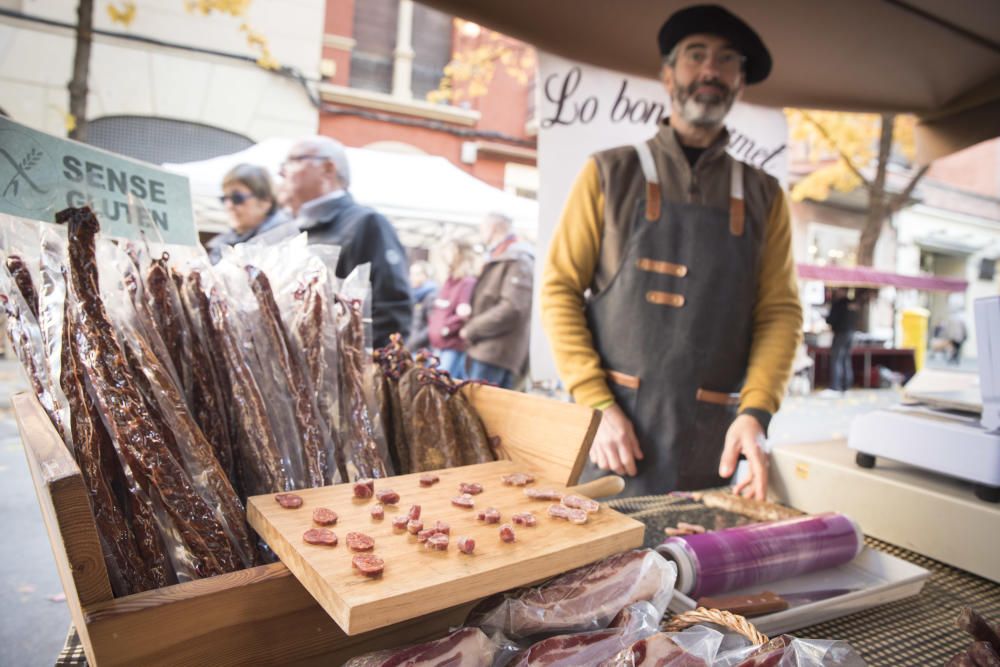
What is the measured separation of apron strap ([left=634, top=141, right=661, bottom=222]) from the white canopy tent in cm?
323

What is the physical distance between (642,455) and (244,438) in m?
1.20

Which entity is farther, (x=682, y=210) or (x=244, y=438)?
(x=682, y=210)

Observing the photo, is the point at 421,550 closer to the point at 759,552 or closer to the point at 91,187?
the point at 759,552

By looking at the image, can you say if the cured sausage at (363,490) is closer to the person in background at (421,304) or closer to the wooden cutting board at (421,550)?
the wooden cutting board at (421,550)

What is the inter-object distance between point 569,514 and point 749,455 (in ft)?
2.90

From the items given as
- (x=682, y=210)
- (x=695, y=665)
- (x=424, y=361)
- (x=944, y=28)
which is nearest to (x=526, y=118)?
(x=944, y=28)

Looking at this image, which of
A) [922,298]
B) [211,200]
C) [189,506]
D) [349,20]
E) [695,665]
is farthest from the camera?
[922,298]

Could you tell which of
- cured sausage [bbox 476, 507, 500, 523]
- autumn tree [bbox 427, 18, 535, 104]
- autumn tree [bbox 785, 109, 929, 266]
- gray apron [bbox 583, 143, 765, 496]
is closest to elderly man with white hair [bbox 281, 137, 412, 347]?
gray apron [bbox 583, 143, 765, 496]

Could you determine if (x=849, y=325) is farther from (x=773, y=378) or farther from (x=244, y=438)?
(x=244, y=438)

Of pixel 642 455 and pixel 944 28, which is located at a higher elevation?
pixel 944 28

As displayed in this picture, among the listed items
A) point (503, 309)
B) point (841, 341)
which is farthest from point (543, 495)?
point (841, 341)

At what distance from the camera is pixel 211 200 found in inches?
178

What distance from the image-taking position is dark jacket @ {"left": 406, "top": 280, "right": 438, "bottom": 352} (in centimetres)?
521

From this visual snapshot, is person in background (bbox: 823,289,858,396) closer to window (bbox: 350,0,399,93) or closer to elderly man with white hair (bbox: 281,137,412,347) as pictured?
window (bbox: 350,0,399,93)
